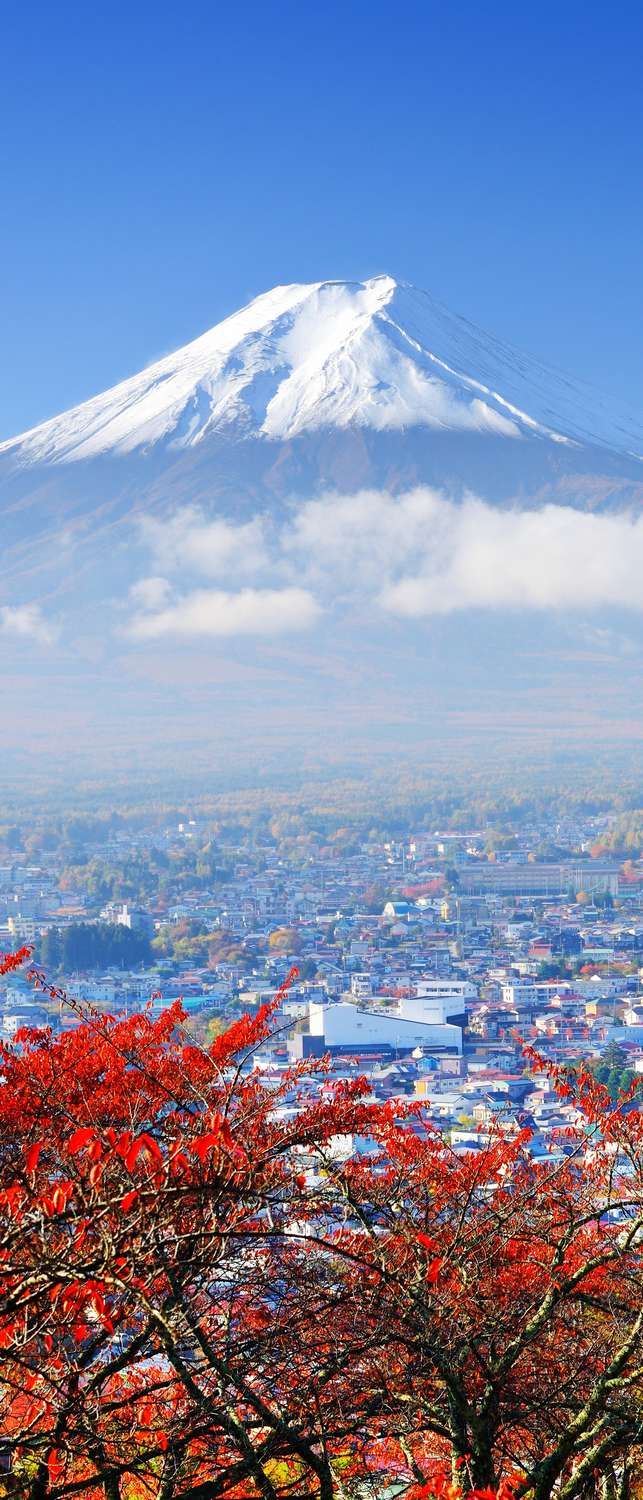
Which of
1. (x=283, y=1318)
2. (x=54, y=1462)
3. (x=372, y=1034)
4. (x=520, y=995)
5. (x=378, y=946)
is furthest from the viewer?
(x=378, y=946)

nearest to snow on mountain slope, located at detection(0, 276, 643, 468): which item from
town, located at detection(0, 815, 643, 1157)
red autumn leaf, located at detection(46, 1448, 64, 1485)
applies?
town, located at detection(0, 815, 643, 1157)

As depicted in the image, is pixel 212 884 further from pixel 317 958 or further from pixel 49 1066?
pixel 49 1066

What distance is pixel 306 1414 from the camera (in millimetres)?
4078

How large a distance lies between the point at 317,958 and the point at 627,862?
25.8 m

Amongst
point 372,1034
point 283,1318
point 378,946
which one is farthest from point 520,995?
point 283,1318

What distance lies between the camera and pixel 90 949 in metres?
36.0

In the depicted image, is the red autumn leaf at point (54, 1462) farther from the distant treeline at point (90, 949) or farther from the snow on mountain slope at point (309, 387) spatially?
the snow on mountain slope at point (309, 387)

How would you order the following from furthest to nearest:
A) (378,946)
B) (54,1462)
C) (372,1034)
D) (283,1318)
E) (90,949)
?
(378,946), (90,949), (372,1034), (283,1318), (54,1462)

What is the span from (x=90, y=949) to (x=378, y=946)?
9.94 metres

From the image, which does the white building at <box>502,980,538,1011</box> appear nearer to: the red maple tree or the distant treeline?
the distant treeline

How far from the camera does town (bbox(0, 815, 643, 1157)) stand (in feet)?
69.8

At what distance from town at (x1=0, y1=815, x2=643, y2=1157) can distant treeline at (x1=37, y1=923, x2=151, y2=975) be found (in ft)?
0.18

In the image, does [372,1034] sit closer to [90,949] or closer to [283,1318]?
[90,949]

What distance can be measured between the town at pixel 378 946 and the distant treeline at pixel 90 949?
54mm
